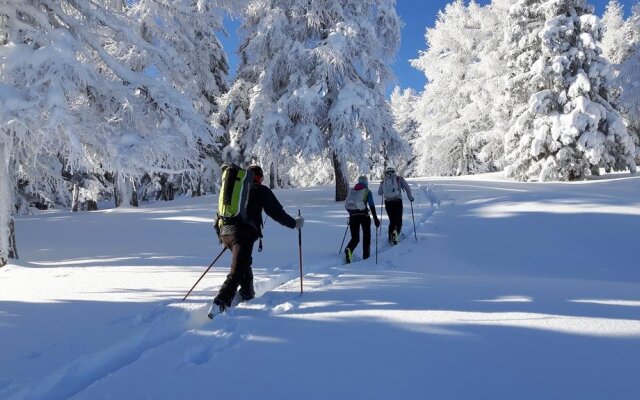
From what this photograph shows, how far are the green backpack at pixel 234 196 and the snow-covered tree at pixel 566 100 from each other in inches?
689

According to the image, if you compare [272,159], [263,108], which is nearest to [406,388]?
[272,159]

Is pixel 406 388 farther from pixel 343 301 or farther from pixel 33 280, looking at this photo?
pixel 33 280

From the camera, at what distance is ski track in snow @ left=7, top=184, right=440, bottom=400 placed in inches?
129

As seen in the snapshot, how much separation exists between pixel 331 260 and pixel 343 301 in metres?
3.54

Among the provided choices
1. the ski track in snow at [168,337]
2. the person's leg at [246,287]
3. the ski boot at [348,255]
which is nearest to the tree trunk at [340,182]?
the ski boot at [348,255]

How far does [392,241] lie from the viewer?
10234mm

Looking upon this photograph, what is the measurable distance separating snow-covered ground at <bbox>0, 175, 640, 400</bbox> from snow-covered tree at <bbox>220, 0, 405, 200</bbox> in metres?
Result: 6.45

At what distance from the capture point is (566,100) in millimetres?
18844

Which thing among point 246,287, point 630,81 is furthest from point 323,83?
point 630,81

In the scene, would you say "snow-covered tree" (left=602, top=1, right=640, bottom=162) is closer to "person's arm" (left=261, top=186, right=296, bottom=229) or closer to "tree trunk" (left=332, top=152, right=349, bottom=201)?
"tree trunk" (left=332, top=152, right=349, bottom=201)

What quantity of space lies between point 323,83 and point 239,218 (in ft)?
35.0

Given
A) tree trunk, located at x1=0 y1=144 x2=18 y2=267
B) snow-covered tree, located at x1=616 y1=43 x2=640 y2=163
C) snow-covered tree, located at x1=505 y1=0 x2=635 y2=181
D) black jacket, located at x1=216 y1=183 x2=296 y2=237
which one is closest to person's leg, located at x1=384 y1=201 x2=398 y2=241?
black jacket, located at x1=216 y1=183 x2=296 y2=237

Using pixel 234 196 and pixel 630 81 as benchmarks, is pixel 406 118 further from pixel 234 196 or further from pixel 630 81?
pixel 234 196

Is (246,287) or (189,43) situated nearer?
(246,287)
